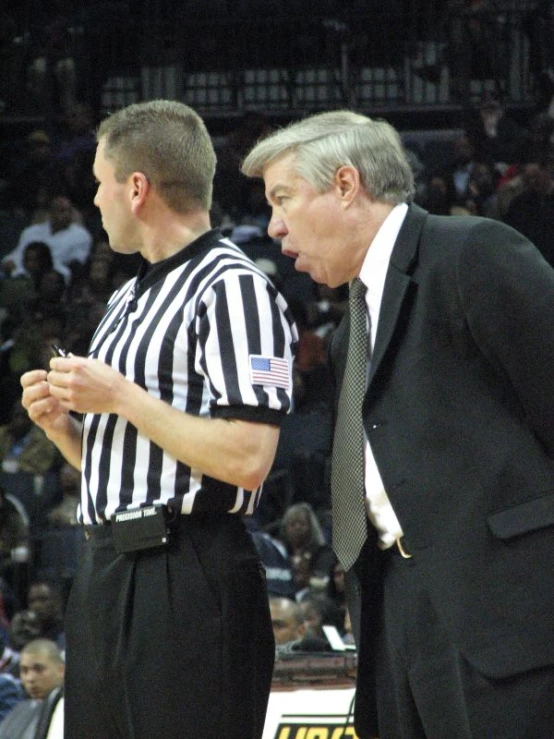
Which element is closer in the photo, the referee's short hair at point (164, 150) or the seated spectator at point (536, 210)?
the referee's short hair at point (164, 150)

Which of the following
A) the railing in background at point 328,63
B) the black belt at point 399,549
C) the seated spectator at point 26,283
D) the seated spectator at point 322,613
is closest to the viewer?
the black belt at point 399,549

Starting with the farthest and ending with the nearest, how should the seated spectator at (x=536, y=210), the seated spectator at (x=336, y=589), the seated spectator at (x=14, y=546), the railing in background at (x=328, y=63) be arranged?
the railing in background at (x=328, y=63) → the seated spectator at (x=536, y=210) → the seated spectator at (x=14, y=546) → the seated spectator at (x=336, y=589)

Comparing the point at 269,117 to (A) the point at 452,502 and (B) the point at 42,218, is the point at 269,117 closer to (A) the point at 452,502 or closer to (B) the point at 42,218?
(B) the point at 42,218

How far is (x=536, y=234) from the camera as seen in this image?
11297mm

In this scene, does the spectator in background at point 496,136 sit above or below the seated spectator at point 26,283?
above

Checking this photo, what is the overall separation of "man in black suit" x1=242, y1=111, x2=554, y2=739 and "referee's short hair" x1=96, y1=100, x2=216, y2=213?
0.30 meters

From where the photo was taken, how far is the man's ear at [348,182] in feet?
8.13

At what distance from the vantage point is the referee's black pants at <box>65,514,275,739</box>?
98.9 inches

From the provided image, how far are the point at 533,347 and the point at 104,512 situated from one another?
89cm

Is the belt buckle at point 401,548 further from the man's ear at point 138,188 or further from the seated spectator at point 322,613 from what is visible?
the seated spectator at point 322,613

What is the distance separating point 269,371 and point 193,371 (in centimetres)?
15

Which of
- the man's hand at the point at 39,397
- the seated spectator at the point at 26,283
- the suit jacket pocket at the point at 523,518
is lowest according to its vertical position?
the seated spectator at the point at 26,283

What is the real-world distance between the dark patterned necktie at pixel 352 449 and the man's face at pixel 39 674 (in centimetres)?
424

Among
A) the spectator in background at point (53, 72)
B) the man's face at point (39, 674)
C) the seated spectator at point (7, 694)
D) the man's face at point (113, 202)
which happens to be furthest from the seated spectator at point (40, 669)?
the spectator in background at point (53, 72)
